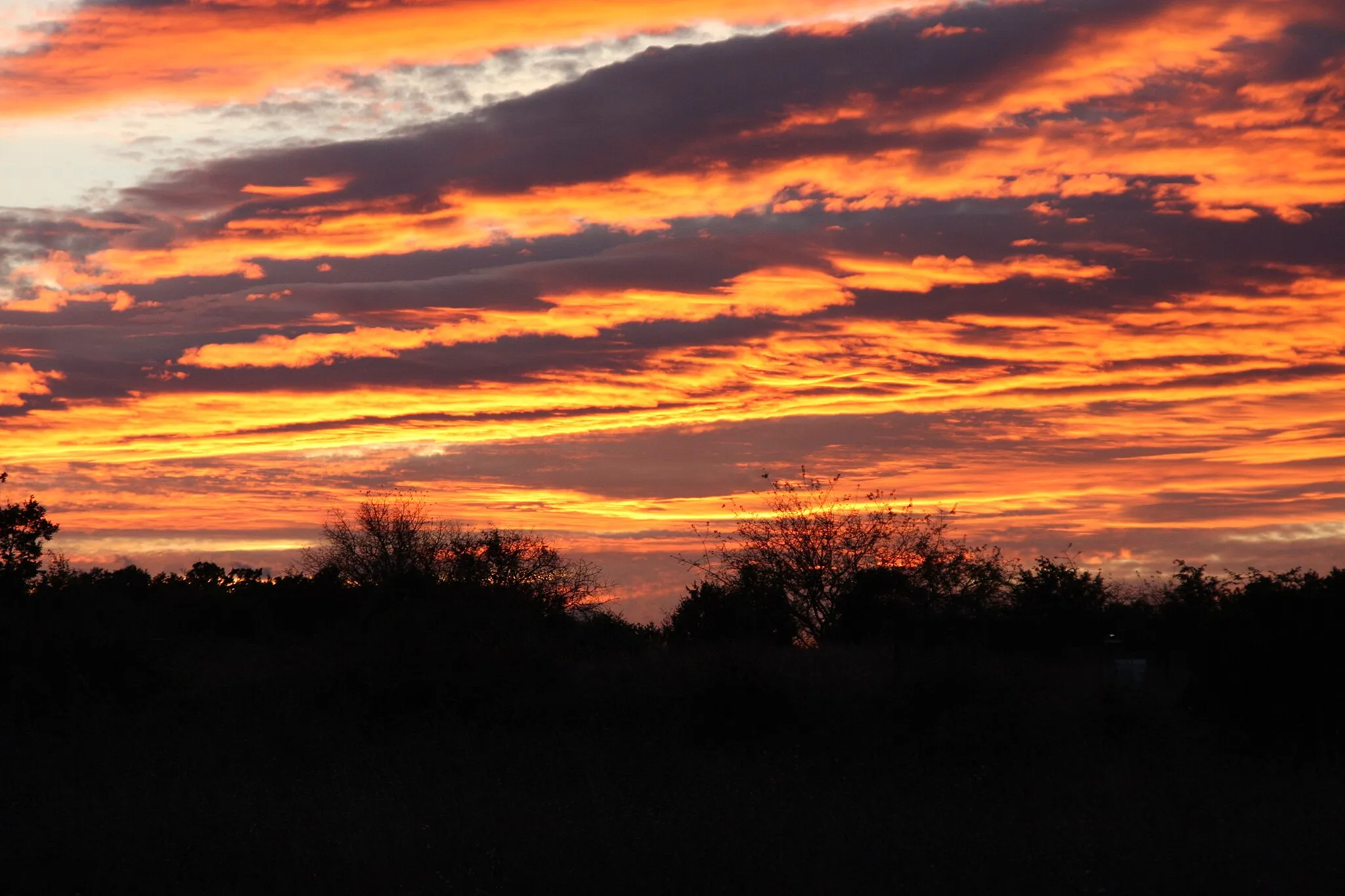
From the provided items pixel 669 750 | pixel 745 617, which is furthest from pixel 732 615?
pixel 669 750

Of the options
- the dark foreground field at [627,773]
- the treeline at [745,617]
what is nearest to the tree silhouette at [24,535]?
the treeline at [745,617]

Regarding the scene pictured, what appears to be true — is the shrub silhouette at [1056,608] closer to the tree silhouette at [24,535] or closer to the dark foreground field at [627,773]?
the dark foreground field at [627,773]

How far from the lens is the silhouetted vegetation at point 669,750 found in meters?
13.3

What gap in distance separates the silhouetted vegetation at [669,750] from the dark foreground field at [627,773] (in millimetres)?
67

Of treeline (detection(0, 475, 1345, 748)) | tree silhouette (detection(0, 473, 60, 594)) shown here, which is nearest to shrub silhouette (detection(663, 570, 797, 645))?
treeline (detection(0, 475, 1345, 748))

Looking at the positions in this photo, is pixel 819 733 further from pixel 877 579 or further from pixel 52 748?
pixel 877 579

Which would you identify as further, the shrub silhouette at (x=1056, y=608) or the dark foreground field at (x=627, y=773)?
the shrub silhouette at (x=1056, y=608)

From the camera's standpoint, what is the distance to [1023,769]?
64.6ft

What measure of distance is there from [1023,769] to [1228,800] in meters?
3.79

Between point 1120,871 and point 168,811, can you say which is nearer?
point 1120,871

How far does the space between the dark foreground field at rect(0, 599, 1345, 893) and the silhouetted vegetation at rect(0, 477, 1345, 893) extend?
0.07 metres

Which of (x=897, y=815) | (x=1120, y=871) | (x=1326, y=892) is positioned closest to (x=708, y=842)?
(x=897, y=815)

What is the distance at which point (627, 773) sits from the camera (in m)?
19.8

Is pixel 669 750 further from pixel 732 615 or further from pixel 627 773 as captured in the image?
pixel 732 615
